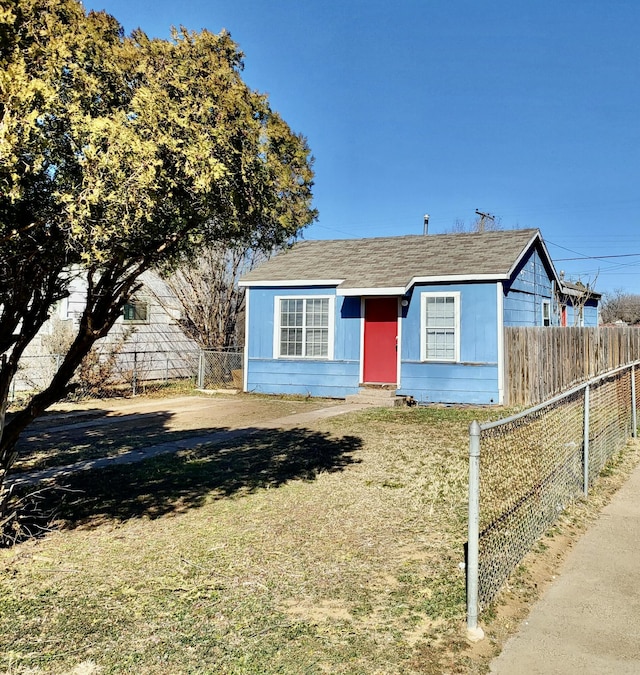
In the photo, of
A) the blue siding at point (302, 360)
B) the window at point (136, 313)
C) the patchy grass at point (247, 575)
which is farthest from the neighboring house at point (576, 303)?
the patchy grass at point (247, 575)

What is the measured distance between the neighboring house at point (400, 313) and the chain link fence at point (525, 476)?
229 inches

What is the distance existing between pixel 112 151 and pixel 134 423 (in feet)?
28.8

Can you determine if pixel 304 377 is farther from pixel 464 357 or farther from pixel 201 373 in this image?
pixel 464 357

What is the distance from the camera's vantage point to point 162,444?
374 inches

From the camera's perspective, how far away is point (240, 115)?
14.8 ft

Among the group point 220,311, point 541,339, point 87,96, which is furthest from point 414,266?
point 87,96

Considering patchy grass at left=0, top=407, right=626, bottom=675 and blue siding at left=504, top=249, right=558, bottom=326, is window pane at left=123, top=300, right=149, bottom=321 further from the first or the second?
→ patchy grass at left=0, top=407, right=626, bottom=675

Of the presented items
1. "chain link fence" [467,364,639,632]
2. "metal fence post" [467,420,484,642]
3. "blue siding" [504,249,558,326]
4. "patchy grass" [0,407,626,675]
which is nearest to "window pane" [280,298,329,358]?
Result: "blue siding" [504,249,558,326]

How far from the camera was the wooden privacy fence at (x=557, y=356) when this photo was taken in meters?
12.0

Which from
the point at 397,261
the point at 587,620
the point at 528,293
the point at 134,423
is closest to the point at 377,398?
the point at 397,261

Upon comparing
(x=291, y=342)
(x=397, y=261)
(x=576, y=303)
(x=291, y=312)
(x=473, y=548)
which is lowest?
(x=473, y=548)

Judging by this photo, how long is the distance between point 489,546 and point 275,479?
3502mm

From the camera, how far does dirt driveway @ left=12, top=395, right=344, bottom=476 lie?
889cm

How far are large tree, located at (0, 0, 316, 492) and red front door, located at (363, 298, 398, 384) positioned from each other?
416 inches
